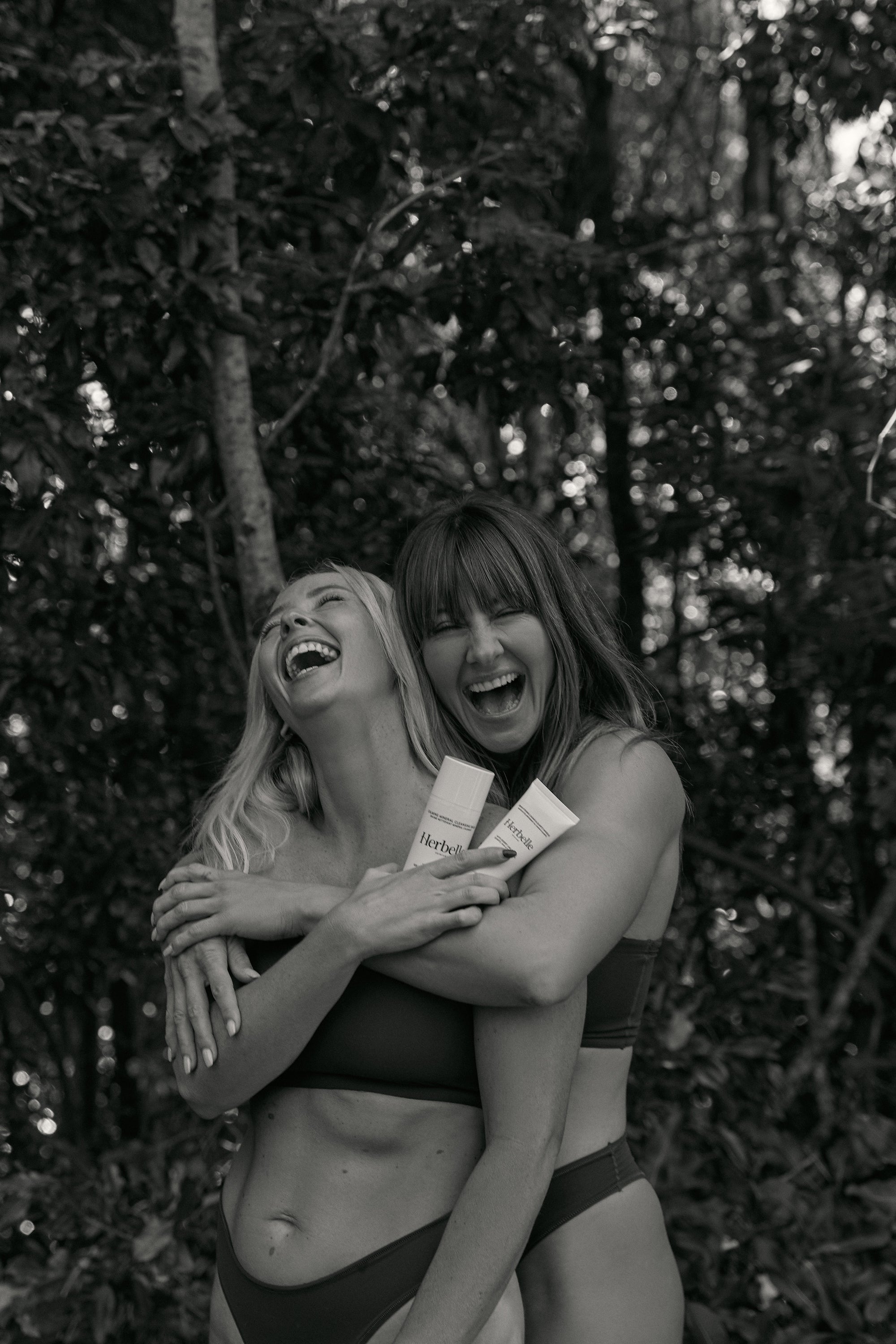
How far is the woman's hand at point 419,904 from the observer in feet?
5.37

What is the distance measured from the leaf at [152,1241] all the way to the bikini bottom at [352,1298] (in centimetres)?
105

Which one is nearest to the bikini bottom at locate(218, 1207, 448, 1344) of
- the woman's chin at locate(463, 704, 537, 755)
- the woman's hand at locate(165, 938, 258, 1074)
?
the woman's hand at locate(165, 938, 258, 1074)

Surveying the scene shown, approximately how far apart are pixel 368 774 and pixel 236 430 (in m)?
1.09

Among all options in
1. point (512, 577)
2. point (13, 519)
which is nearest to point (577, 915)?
point (512, 577)

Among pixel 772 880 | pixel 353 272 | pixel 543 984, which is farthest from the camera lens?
pixel 772 880

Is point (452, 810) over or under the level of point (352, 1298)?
over

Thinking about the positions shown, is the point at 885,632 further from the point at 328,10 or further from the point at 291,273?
the point at 328,10

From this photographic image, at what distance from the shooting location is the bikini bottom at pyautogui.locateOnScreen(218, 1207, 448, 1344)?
1.67 metres

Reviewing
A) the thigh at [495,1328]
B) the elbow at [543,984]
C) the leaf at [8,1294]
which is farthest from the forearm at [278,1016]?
the leaf at [8,1294]

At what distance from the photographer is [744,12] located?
385 centimetres

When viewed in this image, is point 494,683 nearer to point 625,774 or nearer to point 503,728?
point 503,728

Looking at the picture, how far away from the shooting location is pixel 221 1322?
179cm

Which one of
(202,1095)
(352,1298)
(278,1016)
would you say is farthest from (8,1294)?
(278,1016)

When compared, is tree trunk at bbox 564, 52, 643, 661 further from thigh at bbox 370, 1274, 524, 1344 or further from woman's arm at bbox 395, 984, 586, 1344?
thigh at bbox 370, 1274, 524, 1344
